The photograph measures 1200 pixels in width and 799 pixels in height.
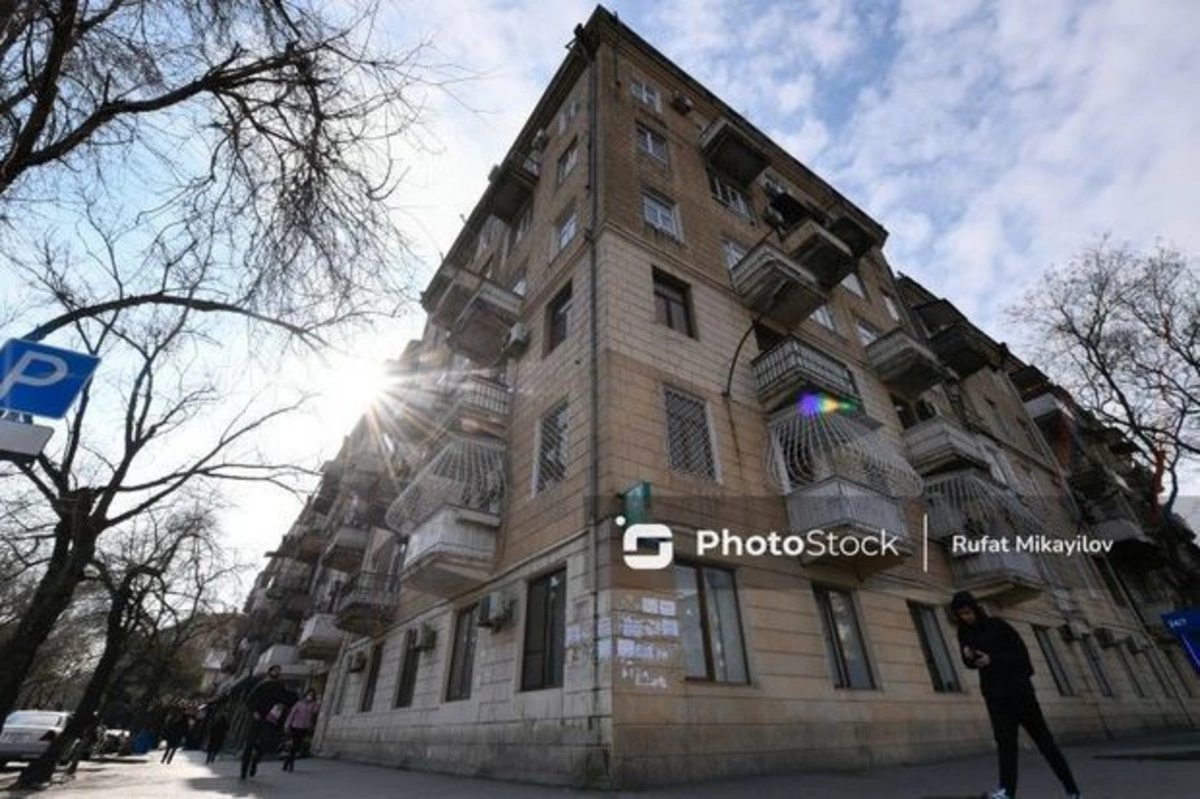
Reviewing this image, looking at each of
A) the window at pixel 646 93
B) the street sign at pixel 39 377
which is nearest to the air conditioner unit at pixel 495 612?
the street sign at pixel 39 377

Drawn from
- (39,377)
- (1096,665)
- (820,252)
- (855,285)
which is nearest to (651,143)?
(820,252)

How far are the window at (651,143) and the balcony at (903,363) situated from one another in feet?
29.5

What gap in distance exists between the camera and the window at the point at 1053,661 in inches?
591

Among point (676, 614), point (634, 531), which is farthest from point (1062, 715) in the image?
point (634, 531)

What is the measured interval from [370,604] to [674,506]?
38.6ft

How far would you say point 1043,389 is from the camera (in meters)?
29.4

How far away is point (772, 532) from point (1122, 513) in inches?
873

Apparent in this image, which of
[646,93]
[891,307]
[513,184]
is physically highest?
[646,93]

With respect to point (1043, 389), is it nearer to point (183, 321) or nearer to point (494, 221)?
point (494, 221)

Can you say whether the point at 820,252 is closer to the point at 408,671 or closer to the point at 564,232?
the point at 564,232

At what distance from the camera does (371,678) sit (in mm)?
16891

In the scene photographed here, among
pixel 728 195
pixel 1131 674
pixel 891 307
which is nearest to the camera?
pixel 1131 674

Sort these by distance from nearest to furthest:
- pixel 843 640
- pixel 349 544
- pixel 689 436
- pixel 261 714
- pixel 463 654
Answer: pixel 261 714 → pixel 843 640 → pixel 689 436 → pixel 463 654 → pixel 349 544

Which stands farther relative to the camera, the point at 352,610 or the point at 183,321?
the point at 352,610
